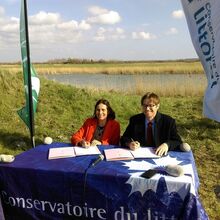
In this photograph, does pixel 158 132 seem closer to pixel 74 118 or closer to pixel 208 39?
pixel 208 39

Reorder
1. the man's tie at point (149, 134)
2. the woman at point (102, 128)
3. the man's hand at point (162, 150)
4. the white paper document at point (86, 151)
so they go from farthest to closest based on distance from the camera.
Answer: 1. the woman at point (102, 128)
2. the man's tie at point (149, 134)
3. the white paper document at point (86, 151)
4. the man's hand at point (162, 150)

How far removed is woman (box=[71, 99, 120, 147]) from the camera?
4.55 meters

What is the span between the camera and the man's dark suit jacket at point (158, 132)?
13.4 feet

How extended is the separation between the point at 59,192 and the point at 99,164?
439mm

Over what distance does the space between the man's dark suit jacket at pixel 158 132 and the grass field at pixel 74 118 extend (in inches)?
43.4

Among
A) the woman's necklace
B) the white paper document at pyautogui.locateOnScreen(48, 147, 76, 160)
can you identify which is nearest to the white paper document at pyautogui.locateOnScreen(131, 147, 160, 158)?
the white paper document at pyautogui.locateOnScreen(48, 147, 76, 160)

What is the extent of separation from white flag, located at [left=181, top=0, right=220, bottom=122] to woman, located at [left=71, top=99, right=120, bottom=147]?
1588mm

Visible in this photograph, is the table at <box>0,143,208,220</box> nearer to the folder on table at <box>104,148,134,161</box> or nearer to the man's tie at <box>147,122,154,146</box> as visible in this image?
the folder on table at <box>104,148,134,161</box>

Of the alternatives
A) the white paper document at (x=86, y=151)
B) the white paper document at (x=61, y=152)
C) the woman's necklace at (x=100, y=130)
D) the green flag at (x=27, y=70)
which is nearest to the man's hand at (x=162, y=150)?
the white paper document at (x=86, y=151)

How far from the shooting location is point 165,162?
3.45 m

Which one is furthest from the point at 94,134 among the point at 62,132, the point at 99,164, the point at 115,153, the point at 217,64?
the point at 62,132

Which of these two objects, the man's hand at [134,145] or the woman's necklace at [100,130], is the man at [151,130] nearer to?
the man's hand at [134,145]

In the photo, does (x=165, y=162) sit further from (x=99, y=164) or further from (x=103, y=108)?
(x=103, y=108)

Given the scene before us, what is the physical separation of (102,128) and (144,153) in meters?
1.07
